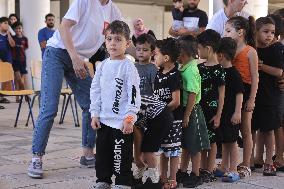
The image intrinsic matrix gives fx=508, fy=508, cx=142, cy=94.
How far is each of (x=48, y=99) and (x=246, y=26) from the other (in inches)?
77.8

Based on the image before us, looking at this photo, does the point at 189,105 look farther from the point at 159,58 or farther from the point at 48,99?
the point at 48,99

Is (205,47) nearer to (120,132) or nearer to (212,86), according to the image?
(212,86)

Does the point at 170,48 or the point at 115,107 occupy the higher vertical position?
the point at 170,48

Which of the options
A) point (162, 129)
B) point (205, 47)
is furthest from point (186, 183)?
point (205, 47)

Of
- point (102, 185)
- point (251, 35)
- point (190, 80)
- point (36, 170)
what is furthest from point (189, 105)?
point (36, 170)

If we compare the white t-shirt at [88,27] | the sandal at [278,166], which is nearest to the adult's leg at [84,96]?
the white t-shirt at [88,27]

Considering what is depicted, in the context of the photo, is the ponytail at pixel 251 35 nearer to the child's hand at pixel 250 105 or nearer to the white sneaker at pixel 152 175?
the child's hand at pixel 250 105

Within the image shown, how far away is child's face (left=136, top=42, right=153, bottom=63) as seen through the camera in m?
4.39

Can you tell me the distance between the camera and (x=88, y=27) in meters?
4.71

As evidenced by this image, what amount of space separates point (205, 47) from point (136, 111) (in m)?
1.11

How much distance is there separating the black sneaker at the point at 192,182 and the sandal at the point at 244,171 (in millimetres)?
594

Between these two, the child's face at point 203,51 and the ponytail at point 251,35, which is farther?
the ponytail at point 251,35

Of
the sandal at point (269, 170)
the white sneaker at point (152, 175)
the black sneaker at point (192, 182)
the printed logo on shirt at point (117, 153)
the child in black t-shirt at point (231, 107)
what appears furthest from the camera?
the sandal at point (269, 170)

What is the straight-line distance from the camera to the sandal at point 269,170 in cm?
501
